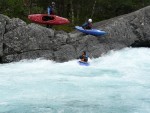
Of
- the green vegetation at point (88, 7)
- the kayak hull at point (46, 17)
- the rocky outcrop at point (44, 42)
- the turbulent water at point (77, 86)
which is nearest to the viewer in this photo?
the turbulent water at point (77, 86)

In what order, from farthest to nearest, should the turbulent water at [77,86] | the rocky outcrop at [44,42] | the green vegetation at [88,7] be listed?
1. the green vegetation at [88,7]
2. the rocky outcrop at [44,42]
3. the turbulent water at [77,86]

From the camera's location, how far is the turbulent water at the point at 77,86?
35.9 ft

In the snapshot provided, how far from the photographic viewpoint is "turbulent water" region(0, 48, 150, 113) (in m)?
10.9

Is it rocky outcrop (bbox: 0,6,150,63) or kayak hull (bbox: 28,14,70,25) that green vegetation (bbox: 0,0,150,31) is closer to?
kayak hull (bbox: 28,14,70,25)

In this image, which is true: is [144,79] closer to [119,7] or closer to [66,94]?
[66,94]

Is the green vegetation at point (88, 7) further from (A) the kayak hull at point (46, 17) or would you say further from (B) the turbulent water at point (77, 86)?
(B) the turbulent water at point (77, 86)

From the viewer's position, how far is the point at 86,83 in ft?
44.6

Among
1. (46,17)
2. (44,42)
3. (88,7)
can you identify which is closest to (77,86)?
(44,42)

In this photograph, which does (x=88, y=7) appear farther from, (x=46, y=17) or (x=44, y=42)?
(x=44, y=42)

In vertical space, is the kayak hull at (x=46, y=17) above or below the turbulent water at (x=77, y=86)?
above

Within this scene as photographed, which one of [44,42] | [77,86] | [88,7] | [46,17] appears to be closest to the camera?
[77,86]

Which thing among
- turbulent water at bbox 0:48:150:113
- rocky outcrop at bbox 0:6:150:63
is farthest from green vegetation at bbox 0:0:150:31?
turbulent water at bbox 0:48:150:113

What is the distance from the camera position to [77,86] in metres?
13.1

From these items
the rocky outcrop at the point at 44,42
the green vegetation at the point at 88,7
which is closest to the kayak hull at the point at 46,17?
the rocky outcrop at the point at 44,42
